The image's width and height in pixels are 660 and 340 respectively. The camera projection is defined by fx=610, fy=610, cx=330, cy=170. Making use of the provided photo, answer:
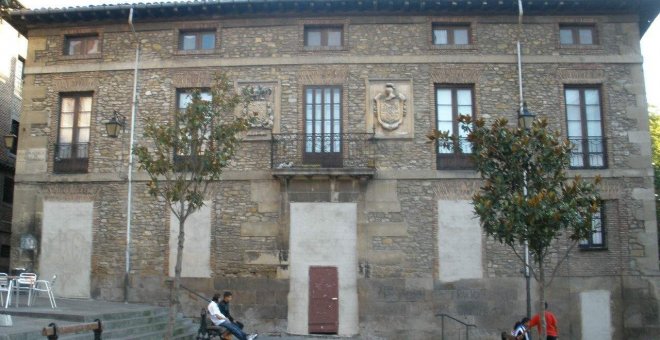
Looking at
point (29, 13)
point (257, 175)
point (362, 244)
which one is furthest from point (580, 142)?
point (29, 13)

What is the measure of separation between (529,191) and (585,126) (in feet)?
22.8

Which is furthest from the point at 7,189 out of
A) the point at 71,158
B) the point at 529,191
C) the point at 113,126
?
the point at 529,191

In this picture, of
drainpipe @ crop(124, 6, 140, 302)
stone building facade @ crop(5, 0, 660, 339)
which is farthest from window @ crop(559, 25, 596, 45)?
drainpipe @ crop(124, 6, 140, 302)

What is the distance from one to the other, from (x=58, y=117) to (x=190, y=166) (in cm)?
699

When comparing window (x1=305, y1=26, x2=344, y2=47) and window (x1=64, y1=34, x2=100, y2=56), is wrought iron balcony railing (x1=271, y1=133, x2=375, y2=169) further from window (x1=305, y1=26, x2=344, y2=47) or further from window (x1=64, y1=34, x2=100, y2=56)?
window (x1=64, y1=34, x2=100, y2=56)

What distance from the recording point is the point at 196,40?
17172 mm

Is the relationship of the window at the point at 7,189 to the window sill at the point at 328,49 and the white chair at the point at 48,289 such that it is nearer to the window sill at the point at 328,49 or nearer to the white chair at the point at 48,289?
the white chair at the point at 48,289

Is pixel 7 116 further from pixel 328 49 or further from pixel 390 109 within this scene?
pixel 390 109

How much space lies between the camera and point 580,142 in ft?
53.3

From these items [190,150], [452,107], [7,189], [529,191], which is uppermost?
[452,107]

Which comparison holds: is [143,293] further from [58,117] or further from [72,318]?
[58,117]

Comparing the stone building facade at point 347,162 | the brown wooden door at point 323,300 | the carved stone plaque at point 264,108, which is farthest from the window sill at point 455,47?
the brown wooden door at point 323,300

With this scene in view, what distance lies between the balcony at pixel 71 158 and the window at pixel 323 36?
6880 mm

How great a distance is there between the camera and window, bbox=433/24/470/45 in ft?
55.2
